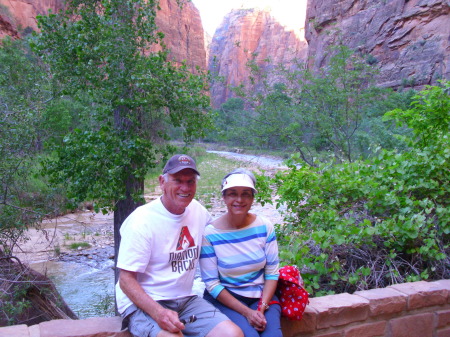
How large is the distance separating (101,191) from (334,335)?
4745 mm

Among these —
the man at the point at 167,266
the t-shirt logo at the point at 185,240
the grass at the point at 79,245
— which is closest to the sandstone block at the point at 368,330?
the man at the point at 167,266

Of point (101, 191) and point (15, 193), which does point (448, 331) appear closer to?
point (101, 191)

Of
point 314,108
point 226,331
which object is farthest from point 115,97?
point 314,108

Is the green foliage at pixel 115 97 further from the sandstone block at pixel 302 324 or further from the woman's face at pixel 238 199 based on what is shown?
the sandstone block at pixel 302 324

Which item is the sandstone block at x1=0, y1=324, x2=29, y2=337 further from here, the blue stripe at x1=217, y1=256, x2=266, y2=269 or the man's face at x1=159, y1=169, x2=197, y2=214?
the blue stripe at x1=217, y1=256, x2=266, y2=269

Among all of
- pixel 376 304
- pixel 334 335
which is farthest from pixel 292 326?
pixel 376 304

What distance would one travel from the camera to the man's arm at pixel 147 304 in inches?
84.7

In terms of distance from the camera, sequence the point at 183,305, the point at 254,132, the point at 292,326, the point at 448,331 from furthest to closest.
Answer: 1. the point at 254,132
2. the point at 448,331
3. the point at 292,326
4. the point at 183,305

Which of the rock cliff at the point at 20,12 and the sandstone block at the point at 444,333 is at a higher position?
the rock cliff at the point at 20,12

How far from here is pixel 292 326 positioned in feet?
8.78

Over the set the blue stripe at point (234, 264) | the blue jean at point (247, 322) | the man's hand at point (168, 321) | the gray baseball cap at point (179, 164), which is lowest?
the blue jean at point (247, 322)

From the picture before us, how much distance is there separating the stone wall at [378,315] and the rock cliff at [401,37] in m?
28.2

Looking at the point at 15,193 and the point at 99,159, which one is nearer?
the point at 99,159

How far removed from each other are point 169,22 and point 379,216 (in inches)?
2659
